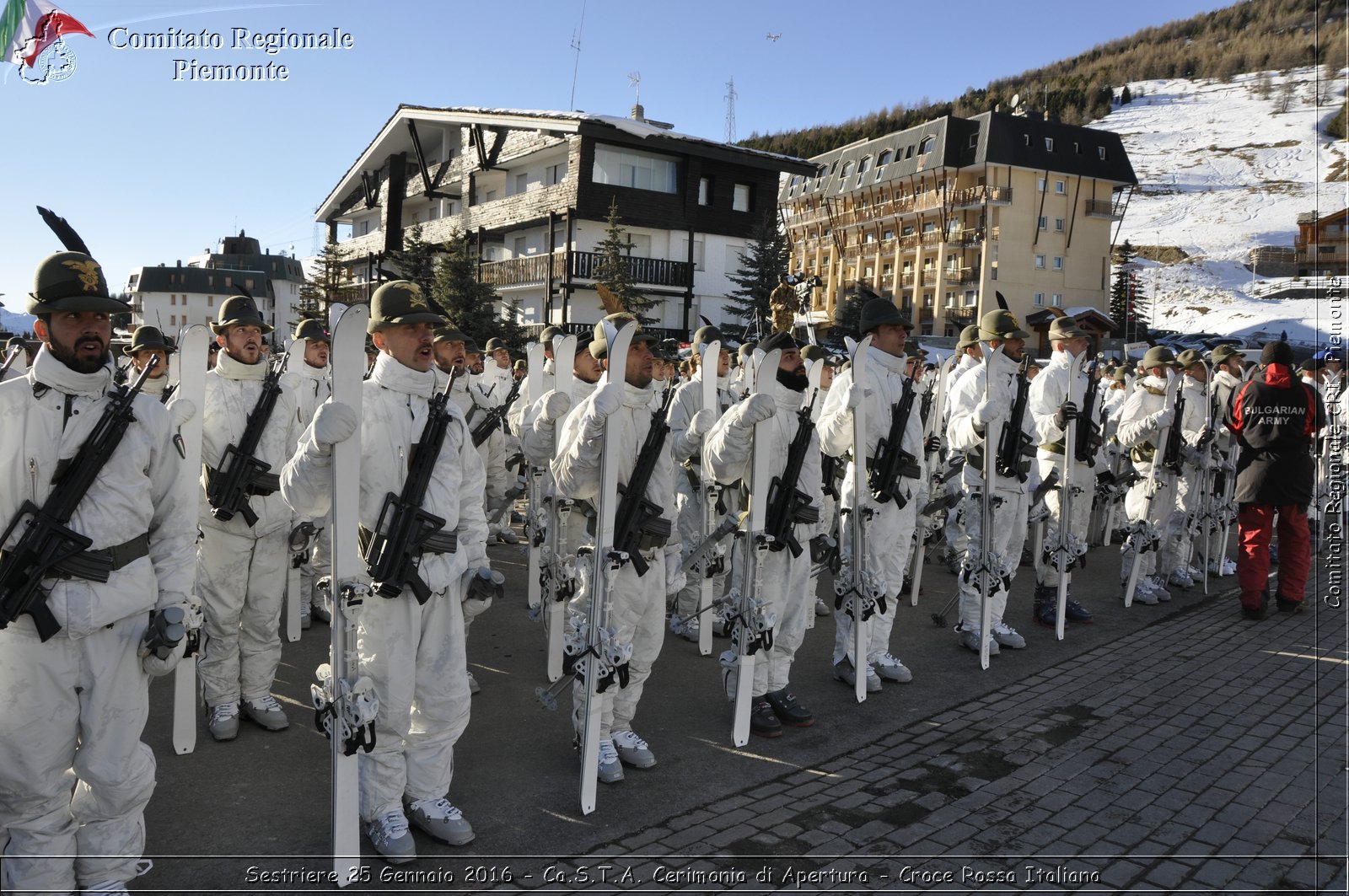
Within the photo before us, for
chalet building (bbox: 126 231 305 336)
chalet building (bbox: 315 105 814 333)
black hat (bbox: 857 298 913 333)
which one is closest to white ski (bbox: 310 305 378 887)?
black hat (bbox: 857 298 913 333)

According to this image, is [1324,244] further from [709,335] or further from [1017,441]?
[709,335]

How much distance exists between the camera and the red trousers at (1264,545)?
27.6 feet

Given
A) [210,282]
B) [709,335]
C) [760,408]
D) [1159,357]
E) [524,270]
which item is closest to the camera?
[760,408]

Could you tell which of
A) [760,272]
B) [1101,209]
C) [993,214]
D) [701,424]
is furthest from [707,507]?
[1101,209]

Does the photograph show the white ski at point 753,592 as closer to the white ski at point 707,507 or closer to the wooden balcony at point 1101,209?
the white ski at point 707,507

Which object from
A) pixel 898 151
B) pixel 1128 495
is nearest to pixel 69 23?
pixel 1128 495

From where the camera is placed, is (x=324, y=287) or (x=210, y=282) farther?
(x=210, y=282)

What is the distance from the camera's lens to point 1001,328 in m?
7.31

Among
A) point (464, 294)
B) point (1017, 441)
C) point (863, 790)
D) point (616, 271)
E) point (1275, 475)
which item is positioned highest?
point (616, 271)

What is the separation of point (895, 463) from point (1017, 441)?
1.70 m

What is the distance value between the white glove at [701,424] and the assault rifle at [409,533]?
2444mm

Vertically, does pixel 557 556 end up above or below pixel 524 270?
below

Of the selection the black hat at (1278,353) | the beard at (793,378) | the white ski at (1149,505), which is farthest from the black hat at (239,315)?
the black hat at (1278,353)

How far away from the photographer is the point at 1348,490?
942cm
